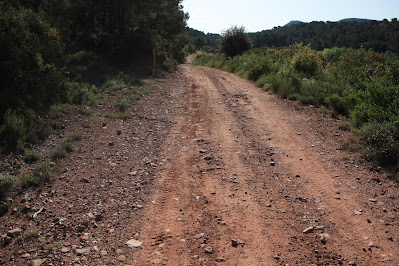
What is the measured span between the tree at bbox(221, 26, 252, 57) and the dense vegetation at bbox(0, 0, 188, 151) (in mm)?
15885

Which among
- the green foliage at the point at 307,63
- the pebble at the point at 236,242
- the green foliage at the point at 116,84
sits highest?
the green foliage at the point at 307,63

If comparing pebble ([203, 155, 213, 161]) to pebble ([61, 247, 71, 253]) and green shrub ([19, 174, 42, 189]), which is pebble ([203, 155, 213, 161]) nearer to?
green shrub ([19, 174, 42, 189])

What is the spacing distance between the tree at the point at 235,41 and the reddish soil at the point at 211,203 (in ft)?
91.2

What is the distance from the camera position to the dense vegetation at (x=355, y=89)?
6793mm

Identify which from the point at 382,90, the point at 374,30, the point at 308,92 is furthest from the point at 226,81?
the point at 374,30

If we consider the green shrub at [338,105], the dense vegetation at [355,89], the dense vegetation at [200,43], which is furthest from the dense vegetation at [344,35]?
the green shrub at [338,105]

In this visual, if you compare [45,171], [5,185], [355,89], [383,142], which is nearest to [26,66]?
[45,171]

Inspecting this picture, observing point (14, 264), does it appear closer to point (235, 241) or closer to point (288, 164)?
point (235, 241)

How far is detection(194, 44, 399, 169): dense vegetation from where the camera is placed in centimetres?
679

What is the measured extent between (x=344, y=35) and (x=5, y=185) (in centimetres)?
10770

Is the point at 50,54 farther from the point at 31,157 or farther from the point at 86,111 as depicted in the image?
the point at 31,157

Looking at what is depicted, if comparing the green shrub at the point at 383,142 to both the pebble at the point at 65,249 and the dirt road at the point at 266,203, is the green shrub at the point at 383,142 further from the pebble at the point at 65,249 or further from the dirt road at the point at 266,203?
the pebble at the point at 65,249

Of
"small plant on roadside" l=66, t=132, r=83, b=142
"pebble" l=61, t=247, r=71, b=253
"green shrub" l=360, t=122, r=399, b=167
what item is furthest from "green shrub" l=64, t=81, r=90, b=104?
"green shrub" l=360, t=122, r=399, b=167

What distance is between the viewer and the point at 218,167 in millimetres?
6379
